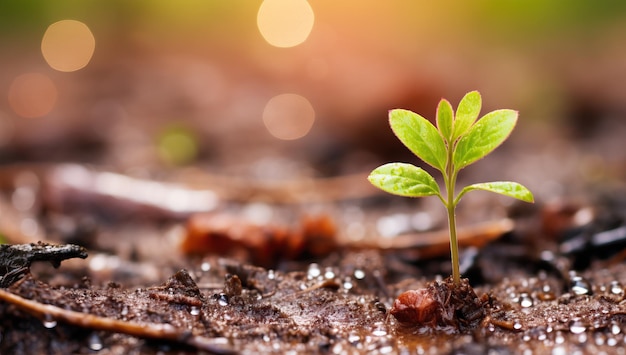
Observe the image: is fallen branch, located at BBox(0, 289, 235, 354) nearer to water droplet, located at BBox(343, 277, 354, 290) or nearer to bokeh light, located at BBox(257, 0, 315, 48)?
water droplet, located at BBox(343, 277, 354, 290)

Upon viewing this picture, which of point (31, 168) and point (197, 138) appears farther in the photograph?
point (197, 138)

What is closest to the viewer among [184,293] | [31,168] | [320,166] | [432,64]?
[184,293]

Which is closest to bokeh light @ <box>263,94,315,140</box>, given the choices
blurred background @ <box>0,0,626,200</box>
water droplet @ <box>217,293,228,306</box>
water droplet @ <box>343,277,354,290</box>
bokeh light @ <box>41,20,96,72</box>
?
blurred background @ <box>0,0,626,200</box>

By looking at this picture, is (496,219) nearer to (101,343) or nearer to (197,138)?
(101,343)

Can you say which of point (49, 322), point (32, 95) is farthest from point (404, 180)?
point (32, 95)

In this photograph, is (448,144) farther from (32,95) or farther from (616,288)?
(32,95)

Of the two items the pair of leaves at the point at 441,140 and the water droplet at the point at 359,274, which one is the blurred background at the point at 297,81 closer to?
the water droplet at the point at 359,274

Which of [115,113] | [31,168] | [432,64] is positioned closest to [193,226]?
[31,168]
